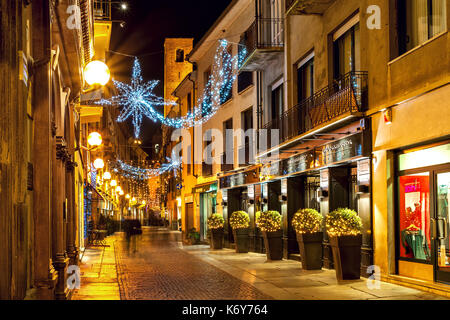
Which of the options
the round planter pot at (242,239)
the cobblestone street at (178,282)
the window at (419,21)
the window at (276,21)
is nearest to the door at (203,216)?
the round planter pot at (242,239)

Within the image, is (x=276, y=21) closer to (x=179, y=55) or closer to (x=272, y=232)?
(x=272, y=232)

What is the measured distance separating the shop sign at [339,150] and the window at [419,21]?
2624 mm

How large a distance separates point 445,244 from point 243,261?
29.4 ft

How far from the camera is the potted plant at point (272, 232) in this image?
1816 centimetres

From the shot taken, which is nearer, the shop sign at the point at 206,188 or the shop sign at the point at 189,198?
the shop sign at the point at 206,188

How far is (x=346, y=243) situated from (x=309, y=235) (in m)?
2.46

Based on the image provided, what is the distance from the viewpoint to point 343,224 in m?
12.5

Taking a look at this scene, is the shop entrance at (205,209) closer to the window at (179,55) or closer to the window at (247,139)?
the window at (247,139)

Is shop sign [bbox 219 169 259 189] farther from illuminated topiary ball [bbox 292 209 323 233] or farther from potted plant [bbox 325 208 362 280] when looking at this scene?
potted plant [bbox 325 208 362 280]

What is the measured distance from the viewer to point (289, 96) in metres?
20.3

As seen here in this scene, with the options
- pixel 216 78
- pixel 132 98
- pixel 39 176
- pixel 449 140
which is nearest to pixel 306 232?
pixel 449 140

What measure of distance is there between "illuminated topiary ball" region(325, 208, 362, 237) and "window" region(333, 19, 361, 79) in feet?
15.6

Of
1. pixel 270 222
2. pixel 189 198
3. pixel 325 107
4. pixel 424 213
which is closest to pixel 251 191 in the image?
pixel 270 222
